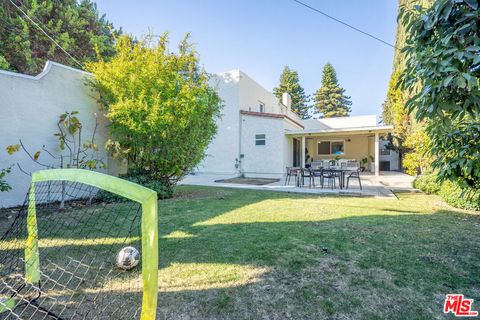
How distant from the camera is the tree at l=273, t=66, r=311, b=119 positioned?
42312 mm

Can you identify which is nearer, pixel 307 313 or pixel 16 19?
pixel 307 313

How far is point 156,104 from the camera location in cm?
689

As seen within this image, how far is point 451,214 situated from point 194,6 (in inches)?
401

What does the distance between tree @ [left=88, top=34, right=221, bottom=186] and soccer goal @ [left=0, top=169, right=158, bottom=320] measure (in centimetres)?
312

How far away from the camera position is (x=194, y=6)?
8.96 metres

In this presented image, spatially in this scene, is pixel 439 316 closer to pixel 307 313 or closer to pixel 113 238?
pixel 307 313

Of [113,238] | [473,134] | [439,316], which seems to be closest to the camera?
[439,316]

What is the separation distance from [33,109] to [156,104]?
330cm

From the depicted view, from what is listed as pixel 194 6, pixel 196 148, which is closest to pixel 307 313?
pixel 196 148

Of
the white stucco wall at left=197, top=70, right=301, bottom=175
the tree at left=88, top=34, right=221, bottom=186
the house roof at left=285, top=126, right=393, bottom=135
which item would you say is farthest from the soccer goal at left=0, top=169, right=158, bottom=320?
the house roof at left=285, top=126, right=393, bottom=135

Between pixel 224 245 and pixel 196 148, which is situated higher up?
pixel 196 148

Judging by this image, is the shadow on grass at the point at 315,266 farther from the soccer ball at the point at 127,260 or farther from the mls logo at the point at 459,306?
the soccer ball at the point at 127,260

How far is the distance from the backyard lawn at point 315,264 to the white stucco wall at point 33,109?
4.20 metres

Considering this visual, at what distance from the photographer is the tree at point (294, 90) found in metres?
42.3
